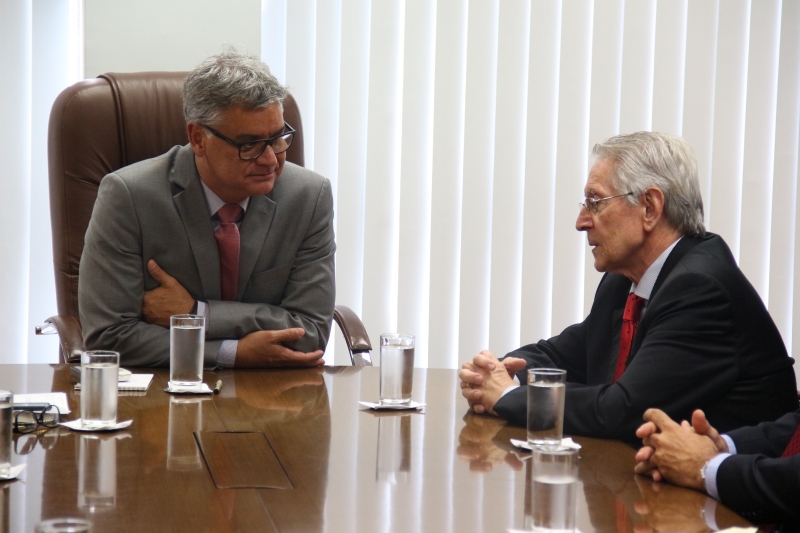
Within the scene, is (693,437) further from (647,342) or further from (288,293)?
(288,293)

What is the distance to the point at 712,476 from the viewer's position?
1232mm

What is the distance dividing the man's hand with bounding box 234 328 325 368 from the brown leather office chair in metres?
0.37

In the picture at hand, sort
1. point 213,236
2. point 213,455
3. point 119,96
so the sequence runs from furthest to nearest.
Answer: point 119,96 < point 213,236 < point 213,455

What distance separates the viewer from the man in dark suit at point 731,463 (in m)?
1.17

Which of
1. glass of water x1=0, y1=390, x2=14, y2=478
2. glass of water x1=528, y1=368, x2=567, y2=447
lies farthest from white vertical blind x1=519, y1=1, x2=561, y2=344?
glass of water x1=0, y1=390, x2=14, y2=478

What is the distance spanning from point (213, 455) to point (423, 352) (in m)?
2.23

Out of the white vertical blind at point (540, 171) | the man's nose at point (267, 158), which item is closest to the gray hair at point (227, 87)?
the man's nose at point (267, 158)

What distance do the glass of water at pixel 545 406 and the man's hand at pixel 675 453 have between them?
130 millimetres

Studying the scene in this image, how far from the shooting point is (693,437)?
1341mm

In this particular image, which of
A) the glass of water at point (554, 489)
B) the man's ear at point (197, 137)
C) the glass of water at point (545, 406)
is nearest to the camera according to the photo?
the glass of water at point (554, 489)

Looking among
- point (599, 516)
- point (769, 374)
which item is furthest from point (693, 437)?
point (769, 374)

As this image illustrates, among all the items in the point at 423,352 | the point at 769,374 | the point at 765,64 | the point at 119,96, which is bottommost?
the point at 423,352

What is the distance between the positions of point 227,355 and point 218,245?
1.08 ft

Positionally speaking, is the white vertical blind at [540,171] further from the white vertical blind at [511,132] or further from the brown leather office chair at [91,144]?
the brown leather office chair at [91,144]
